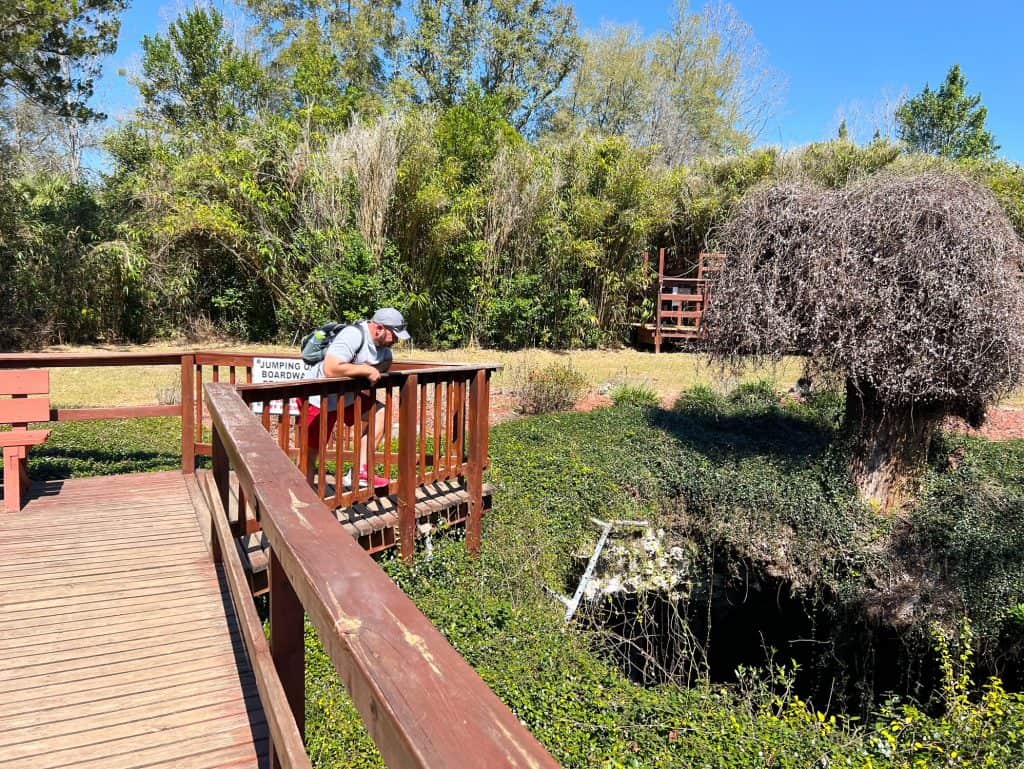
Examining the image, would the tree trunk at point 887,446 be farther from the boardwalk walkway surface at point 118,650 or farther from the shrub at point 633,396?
the boardwalk walkway surface at point 118,650

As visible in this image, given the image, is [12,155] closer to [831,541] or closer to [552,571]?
[552,571]

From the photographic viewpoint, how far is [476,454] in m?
5.12

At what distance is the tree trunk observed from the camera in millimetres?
6746

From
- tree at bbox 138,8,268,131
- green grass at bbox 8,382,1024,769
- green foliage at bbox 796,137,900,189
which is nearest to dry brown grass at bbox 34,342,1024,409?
green grass at bbox 8,382,1024,769

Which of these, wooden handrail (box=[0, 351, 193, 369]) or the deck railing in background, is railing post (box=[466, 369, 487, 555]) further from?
wooden handrail (box=[0, 351, 193, 369])

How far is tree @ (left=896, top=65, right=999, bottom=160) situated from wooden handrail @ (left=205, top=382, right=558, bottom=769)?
127 feet

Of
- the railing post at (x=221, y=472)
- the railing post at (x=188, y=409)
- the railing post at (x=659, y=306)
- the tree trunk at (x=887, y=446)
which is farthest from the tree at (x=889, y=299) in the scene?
the railing post at (x=659, y=306)

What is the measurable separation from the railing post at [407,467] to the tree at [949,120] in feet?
120

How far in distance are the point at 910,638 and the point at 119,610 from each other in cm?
557

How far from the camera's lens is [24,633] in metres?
2.81

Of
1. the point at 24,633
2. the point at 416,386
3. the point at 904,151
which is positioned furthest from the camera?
the point at 904,151

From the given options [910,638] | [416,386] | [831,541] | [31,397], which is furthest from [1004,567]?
[31,397]

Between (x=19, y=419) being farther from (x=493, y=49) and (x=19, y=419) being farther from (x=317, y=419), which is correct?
(x=493, y=49)

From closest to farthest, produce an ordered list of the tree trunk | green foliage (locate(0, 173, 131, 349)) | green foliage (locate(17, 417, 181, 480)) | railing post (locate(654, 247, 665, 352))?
green foliage (locate(17, 417, 181, 480)) → the tree trunk → green foliage (locate(0, 173, 131, 349)) → railing post (locate(654, 247, 665, 352))
